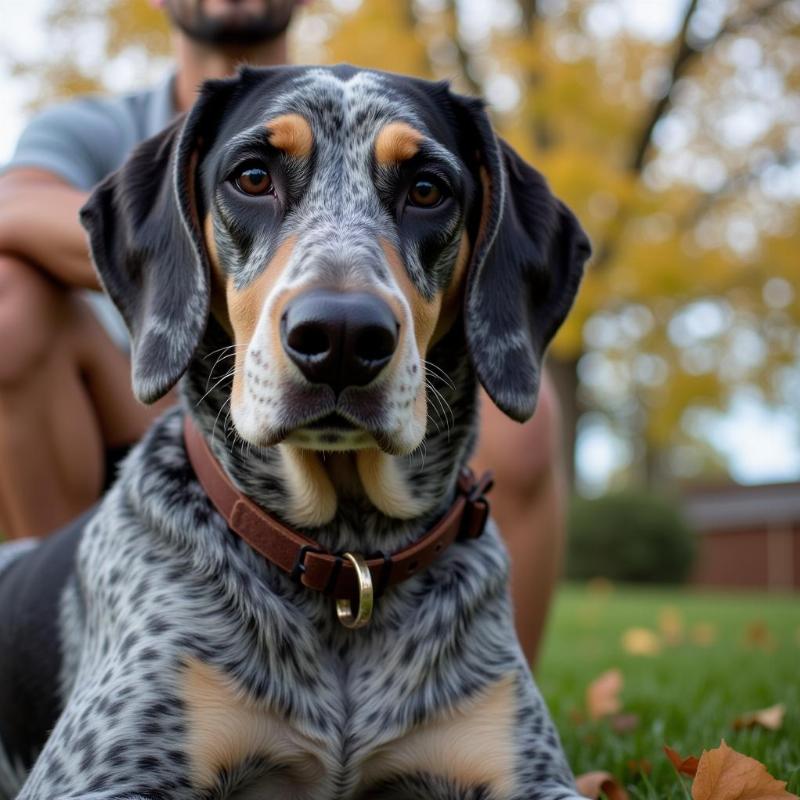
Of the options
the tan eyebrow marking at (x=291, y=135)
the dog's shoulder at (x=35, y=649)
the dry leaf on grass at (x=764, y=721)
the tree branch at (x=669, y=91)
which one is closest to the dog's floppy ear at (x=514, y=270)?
the tan eyebrow marking at (x=291, y=135)

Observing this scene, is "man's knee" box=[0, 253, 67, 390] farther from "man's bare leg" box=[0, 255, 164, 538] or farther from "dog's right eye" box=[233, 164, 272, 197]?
"dog's right eye" box=[233, 164, 272, 197]

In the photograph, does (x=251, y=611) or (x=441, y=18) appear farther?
(x=441, y=18)

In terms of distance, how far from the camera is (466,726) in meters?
2.29

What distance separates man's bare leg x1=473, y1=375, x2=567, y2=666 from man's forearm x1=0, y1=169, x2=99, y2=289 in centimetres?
A: 140

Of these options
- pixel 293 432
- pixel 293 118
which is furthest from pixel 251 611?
pixel 293 118

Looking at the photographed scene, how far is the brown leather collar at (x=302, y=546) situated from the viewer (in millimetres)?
2307

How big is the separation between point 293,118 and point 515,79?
14.7 m

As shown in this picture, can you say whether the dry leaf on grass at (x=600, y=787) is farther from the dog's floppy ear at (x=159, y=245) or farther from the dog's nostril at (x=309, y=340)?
the dog's floppy ear at (x=159, y=245)

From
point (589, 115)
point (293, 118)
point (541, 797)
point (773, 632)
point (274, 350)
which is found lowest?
point (773, 632)

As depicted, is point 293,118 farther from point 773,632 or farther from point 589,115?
point 589,115

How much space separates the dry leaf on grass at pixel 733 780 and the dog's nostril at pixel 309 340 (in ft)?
3.41

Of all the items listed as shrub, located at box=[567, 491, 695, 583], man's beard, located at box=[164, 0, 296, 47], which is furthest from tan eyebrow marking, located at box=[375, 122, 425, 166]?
shrub, located at box=[567, 491, 695, 583]

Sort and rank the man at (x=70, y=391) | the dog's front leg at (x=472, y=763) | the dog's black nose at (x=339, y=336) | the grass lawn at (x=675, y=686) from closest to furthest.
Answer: the dog's black nose at (x=339, y=336) < the dog's front leg at (x=472, y=763) < the grass lawn at (x=675, y=686) < the man at (x=70, y=391)

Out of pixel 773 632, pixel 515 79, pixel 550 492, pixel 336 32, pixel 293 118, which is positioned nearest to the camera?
pixel 293 118
